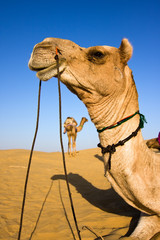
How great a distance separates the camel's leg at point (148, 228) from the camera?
208 centimetres

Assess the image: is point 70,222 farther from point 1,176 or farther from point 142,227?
point 1,176

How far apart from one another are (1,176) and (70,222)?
3.99 metres

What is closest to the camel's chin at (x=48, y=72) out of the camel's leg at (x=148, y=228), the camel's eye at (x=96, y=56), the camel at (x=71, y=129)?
the camel's eye at (x=96, y=56)

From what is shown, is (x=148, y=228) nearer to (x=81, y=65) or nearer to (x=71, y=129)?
(x=81, y=65)

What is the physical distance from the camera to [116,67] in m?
2.14

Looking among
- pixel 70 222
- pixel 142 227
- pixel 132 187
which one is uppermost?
pixel 132 187

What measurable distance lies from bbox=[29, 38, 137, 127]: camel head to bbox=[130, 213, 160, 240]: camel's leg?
1.39 meters

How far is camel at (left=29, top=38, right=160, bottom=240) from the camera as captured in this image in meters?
1.99

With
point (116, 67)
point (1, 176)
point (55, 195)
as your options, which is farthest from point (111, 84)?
point (1, 176)

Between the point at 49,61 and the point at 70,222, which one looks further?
the point at 70,222

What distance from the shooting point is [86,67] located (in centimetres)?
204

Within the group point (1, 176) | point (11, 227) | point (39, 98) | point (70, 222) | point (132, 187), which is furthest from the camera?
point (1, 176)

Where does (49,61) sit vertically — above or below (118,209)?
above

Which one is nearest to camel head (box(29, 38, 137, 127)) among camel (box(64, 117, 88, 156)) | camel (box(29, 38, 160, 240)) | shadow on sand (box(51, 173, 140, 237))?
camel (box(29, 38, 160, 240))
